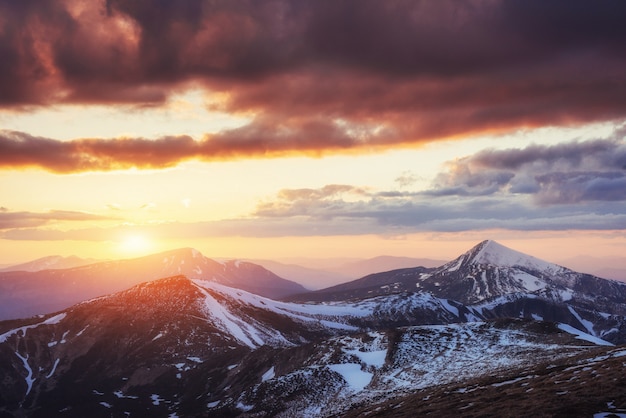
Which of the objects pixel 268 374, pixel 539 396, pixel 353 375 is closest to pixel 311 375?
pixel 353 375

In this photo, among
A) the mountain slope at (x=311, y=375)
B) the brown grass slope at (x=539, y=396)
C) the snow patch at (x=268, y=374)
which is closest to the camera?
the brown grass slope at (x=539, y=396)

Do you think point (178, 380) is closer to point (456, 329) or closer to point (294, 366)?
point (294, 366)

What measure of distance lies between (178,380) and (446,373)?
125210mm

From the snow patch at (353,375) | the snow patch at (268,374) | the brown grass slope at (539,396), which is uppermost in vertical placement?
the brown grass slope at (539,396)

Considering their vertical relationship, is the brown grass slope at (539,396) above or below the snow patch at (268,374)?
above

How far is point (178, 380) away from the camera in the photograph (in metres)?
185

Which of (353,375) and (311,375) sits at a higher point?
(311,375)

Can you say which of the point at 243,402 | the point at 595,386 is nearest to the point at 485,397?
the point at 595,386

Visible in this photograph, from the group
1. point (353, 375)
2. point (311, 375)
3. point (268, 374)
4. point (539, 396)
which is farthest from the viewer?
point (268, 374)

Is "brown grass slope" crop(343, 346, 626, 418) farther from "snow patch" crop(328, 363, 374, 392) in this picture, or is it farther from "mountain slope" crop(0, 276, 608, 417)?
"snow patch" crop(328, 363, 374, 392)

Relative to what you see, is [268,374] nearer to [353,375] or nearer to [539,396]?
[353,375]

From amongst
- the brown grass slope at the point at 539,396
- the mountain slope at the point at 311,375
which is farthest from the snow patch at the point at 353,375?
the brown grass slope at the point at 539,396

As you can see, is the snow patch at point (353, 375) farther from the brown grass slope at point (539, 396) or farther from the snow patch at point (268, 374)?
the brown grass slope at point (539, 396)

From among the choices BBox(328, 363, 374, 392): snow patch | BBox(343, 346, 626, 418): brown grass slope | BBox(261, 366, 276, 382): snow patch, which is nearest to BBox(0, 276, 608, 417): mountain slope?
BBox(261, 366, 276, 382): snow patch
